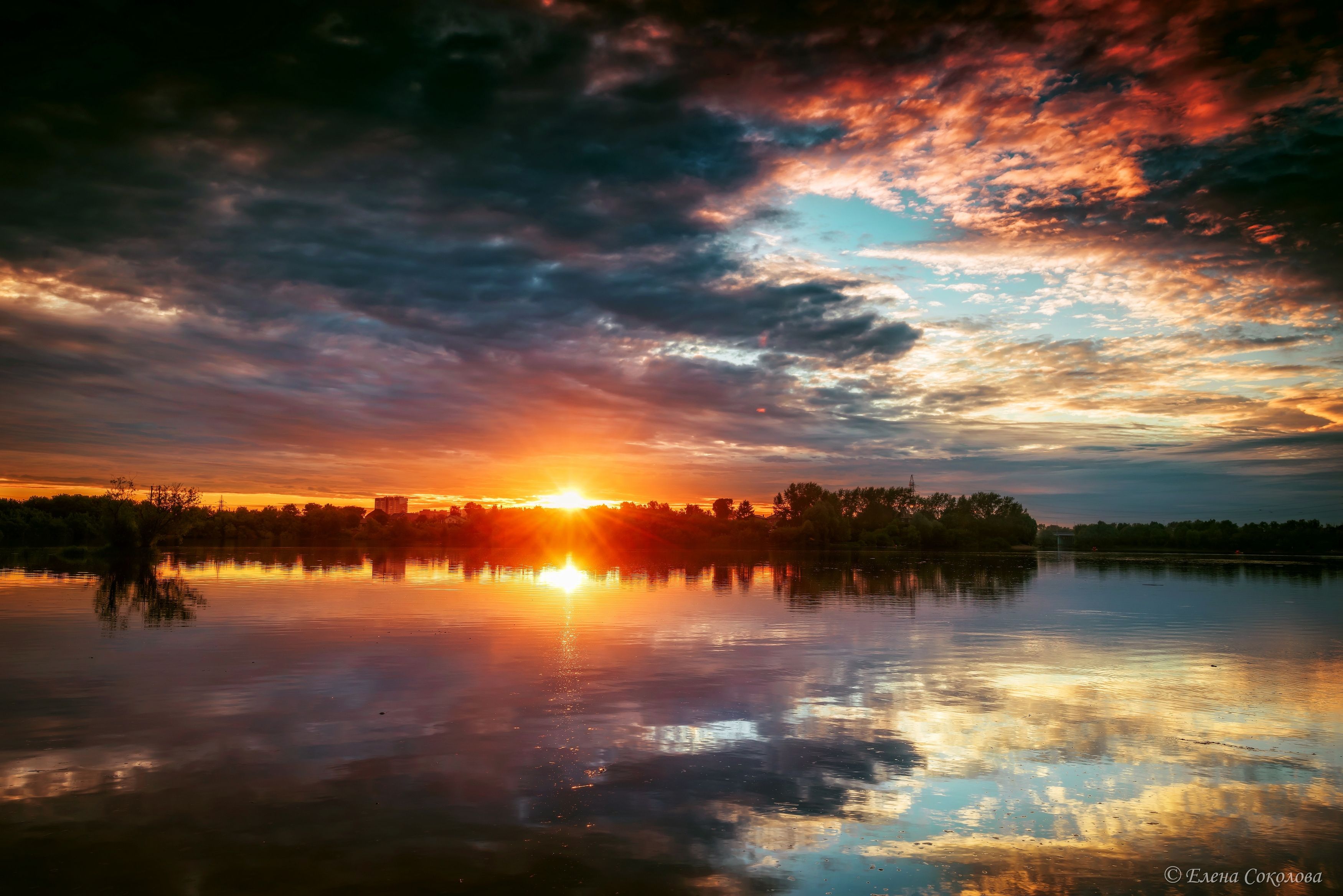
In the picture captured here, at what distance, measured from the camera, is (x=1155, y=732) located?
15414 millimetres

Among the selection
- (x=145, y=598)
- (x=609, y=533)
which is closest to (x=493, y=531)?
(x=609, y=533)

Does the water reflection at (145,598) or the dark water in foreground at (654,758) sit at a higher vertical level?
the dark water in foreground at (654,758)

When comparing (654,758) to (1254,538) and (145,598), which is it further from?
(1254,538)

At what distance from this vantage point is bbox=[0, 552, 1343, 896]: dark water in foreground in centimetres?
905

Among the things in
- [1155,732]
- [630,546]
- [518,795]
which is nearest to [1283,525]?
[630,546]

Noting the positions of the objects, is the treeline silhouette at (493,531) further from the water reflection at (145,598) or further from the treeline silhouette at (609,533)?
the water reflection at (145,598)

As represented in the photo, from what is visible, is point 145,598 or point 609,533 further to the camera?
point 609,533

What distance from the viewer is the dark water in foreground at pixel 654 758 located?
9.05 m

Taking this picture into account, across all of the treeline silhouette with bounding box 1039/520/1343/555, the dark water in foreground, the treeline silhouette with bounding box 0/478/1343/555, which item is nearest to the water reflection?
the dark water in foreground

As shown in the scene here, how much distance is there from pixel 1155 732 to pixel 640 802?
11.2 metres

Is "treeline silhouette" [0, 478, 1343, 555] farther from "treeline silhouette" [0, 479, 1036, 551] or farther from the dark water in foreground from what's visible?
the dark water in foreground

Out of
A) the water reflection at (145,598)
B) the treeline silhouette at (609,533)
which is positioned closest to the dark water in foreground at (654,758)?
the water reflection at (145,598)

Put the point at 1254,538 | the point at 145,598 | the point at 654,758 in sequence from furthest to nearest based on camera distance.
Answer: the point at 1254,538
the point at 145,598
the point at 654,758

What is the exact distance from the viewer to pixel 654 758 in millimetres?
13273
